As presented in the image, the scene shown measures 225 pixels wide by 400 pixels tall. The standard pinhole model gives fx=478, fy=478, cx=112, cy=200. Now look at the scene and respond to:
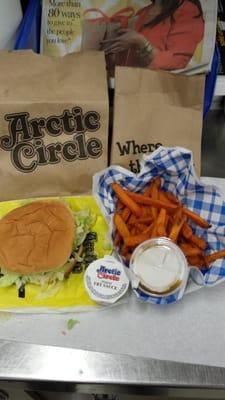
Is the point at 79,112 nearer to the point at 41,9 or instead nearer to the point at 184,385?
the point at 41,9

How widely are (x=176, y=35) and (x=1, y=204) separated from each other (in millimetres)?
394

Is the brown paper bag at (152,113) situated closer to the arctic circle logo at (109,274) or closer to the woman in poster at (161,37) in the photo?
the woman in poster at (161,37)

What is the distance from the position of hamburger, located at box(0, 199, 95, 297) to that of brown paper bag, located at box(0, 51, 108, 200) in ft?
0.19

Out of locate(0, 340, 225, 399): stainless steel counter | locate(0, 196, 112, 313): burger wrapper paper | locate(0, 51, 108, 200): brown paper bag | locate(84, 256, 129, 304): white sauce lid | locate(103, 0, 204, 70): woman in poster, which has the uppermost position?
locate(103, 0, 204, 70): woman in poster

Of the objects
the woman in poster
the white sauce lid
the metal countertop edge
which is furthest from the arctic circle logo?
the woman in poster

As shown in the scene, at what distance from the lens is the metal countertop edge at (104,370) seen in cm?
62

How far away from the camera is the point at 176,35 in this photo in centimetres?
78

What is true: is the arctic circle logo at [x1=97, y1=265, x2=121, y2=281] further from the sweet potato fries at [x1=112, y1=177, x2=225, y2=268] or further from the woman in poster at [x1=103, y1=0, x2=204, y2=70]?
the woman in poster at [x1=103, y1=0, x2=204, y2=70]

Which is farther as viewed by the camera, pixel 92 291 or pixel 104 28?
pixel 104 28

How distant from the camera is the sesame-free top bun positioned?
67 cm

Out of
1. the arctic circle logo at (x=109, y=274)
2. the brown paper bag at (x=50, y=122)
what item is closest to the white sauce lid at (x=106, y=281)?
the arctic circle logo at (x=109, y=274)

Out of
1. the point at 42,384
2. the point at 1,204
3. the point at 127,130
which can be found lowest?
the point at 42,384

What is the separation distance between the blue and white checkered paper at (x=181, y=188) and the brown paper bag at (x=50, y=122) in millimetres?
64

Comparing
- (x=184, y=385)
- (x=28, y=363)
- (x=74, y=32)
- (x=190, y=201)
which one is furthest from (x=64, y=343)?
(x=74, y=32)
